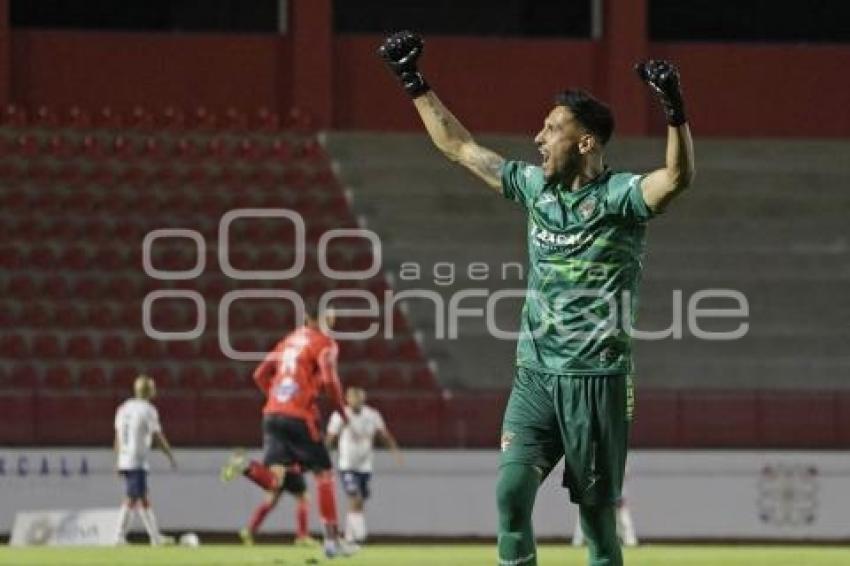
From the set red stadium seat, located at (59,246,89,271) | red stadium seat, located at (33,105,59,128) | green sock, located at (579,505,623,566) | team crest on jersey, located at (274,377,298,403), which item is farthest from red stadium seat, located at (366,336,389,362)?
green sock, located at (579,505,623,566)

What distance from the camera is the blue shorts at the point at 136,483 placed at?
1872cm

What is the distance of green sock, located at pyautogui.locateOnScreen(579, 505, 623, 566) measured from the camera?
7844 millimetres

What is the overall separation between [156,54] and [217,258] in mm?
4605

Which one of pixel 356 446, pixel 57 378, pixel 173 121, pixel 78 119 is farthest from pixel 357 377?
pixel 78 119

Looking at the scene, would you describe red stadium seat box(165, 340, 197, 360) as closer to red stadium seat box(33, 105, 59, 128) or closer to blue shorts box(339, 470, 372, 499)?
blue shorts box(339, 470, 372, 499)

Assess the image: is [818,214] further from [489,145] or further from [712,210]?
[489,145]

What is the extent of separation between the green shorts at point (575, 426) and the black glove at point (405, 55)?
123 cm

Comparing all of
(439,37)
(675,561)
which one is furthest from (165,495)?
(439,37)

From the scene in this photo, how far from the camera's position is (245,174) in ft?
84.8

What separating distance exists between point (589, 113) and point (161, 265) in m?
16.9

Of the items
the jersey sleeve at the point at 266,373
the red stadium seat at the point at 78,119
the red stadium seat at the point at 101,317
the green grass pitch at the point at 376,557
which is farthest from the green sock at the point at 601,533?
the red stadium seat at the point at 78,119

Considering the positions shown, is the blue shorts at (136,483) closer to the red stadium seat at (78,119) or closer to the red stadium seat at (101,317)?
the red stadium seat at (101,317)

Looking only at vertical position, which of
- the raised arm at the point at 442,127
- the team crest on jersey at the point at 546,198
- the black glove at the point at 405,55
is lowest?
the team crest on jersey at the point at 546,198

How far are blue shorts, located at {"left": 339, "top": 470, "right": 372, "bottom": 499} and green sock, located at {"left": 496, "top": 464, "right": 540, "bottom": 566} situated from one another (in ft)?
41.5
